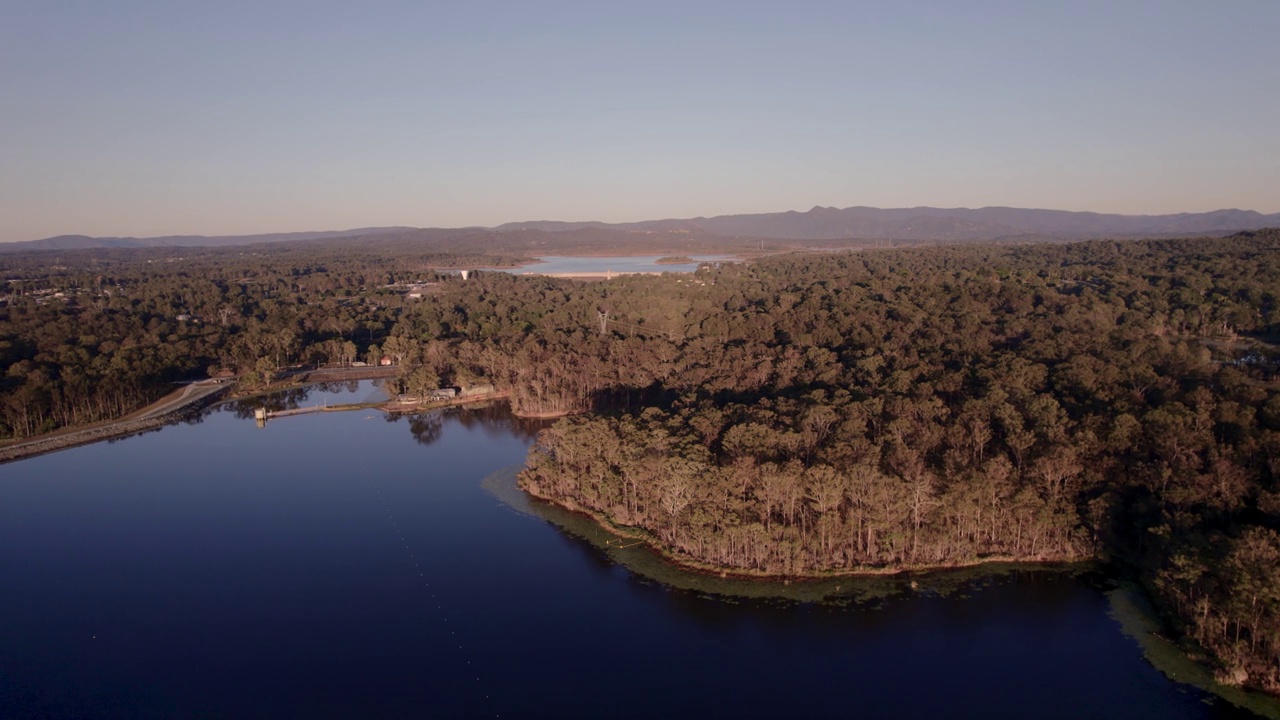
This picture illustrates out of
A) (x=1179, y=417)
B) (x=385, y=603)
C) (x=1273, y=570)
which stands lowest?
(x=385, y=603)

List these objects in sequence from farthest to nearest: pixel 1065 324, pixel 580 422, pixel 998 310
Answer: pixel 998 310
pixel 1065 324
pixel 580 422

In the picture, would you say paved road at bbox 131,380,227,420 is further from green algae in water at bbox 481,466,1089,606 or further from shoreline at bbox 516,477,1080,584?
shoreline at bbox 516,477,1080,584

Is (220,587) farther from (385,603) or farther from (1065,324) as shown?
(1065,324)

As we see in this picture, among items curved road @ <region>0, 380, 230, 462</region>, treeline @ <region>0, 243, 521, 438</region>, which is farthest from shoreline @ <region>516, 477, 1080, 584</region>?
treeline @ <region>0, 243, 521, 438</region>

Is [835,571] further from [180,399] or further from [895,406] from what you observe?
[180,399]

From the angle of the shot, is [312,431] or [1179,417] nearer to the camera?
[1179,417]

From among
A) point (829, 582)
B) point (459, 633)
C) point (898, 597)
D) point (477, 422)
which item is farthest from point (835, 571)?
point (477, 422)

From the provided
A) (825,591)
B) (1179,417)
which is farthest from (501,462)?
(1179,417)
